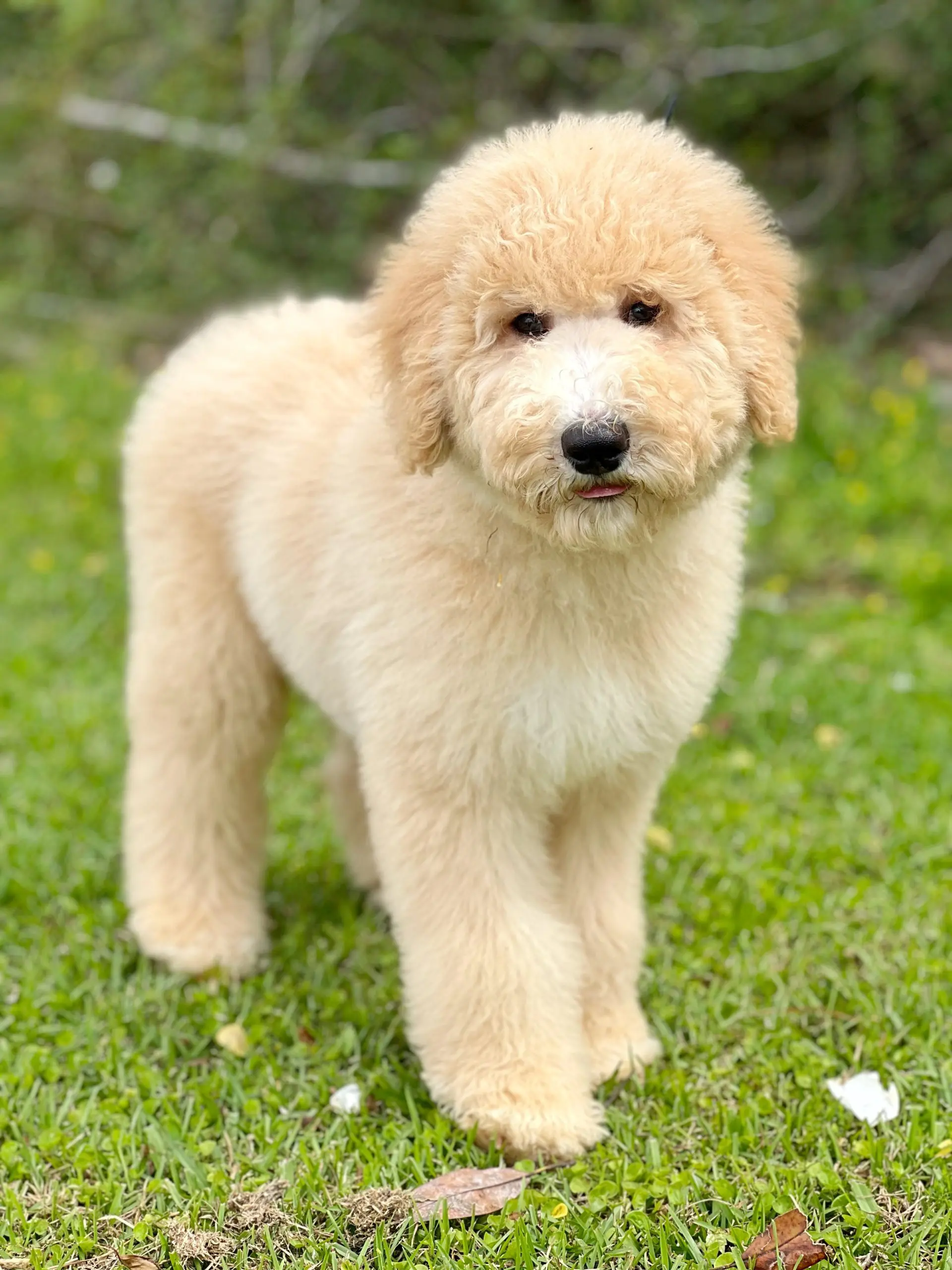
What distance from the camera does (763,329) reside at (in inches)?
107

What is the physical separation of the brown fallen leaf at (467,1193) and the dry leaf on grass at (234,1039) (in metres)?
0.69

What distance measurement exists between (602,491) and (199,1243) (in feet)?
5.40

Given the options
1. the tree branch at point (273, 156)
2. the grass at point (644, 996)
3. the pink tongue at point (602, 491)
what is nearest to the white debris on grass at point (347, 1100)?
the grass at point (644, 996)

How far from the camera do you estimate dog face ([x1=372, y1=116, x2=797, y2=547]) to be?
2.48 meters

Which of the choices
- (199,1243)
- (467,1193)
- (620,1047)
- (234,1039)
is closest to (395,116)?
(234,1039)

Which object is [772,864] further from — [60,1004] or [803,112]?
[803,112]

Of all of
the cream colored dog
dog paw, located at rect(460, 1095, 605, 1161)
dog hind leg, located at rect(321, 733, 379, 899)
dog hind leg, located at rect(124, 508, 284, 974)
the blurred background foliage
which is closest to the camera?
the cream colored dog

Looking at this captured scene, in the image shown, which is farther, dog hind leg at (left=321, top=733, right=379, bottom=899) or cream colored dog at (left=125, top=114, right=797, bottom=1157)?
dog hind leg at (left=321, top=733, right=379, bottom=899)

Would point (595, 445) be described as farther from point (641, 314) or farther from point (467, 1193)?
point (467, 1193)

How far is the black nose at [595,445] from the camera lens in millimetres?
2426

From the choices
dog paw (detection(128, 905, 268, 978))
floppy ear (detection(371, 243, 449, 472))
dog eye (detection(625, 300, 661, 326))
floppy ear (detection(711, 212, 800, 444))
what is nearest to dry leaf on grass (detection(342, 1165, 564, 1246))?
dog paw (detection(128, 905, 268, 978))

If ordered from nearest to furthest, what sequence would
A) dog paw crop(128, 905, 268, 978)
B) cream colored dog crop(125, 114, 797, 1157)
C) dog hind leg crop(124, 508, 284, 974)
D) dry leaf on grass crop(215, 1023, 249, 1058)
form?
1. cream colored dog crop(125, 114, 797, 1157)
2. dry leaf on grass crop(215, 1023, 249, 1058)
3. dog hind leg crop(124, 508, 284, 974)
4. dog paw crop(128, 905, 268, 978)

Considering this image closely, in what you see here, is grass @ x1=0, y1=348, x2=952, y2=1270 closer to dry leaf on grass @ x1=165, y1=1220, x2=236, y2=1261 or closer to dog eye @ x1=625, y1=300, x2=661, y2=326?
dry leaf on grass @ x1=165, y1=1220, x2=236, y2=1261

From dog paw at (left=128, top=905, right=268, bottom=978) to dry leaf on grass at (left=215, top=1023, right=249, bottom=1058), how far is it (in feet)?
0.94
